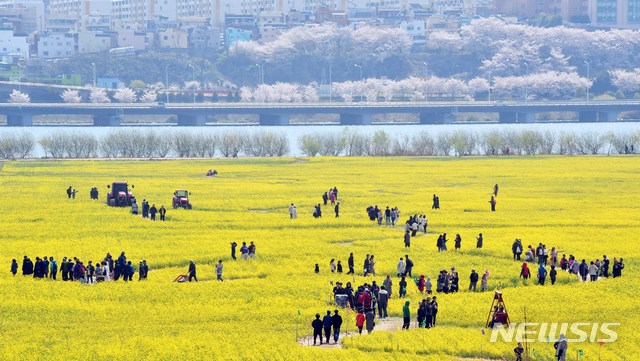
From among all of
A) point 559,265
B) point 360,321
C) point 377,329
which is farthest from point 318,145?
point 360,321

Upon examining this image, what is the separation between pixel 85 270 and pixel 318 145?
111 m

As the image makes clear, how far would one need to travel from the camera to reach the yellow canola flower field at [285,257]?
47.0m

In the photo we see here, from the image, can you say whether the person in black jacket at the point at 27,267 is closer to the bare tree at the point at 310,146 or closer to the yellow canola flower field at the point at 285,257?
the yellow canola flower field at the point at 285,257

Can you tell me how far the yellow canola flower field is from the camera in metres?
47.0

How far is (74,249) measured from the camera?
6988 cm

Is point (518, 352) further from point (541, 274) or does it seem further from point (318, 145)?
point (318, 145)

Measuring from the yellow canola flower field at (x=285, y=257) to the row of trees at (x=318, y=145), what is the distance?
40715 mm

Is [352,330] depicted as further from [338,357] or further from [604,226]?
[604,226]

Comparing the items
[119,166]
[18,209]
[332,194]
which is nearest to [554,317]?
[332,194]

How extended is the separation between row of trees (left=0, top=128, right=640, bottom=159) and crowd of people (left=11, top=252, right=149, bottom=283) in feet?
341

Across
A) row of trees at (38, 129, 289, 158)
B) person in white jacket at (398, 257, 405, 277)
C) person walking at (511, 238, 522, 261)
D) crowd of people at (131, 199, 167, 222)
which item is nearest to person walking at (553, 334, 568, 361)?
person in white jacket at (398, 257, 405, 277)

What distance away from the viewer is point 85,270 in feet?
198

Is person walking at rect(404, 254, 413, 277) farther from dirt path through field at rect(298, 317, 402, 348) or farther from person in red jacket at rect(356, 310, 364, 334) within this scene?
person in red jacket at rect(356, 310, 364, 334)

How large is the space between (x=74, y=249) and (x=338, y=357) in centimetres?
2772
